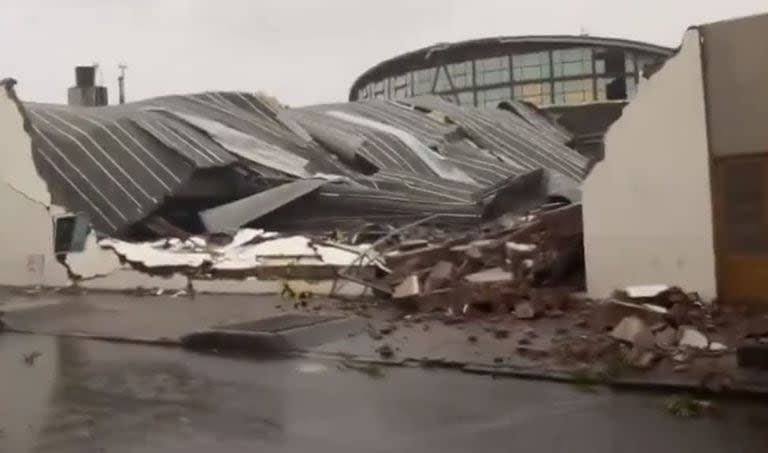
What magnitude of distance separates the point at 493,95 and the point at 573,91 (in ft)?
14.5

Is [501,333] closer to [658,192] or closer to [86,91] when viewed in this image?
[658,192]

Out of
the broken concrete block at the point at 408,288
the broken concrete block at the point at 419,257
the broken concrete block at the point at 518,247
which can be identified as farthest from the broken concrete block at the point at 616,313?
the broken concrete block at the point at 419,257

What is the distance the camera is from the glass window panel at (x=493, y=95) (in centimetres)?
4830

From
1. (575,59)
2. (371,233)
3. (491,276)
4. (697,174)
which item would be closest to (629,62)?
(575,59)

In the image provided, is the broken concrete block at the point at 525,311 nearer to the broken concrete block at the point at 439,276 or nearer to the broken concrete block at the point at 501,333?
the broken concrete block at the point at 501,333

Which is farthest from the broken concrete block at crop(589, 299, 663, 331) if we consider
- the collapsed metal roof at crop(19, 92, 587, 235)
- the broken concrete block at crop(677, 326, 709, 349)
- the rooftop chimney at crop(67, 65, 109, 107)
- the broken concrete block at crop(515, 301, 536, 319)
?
the rooftop chimney at crop(67, 65, 109, 107)

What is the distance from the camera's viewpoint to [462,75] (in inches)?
1954

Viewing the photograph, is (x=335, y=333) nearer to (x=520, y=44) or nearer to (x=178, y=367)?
(x=178, y=367)

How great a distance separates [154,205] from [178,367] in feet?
33.4

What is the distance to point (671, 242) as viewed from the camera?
11.8 metres

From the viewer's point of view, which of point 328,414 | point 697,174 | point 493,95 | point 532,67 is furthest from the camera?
point 493,95

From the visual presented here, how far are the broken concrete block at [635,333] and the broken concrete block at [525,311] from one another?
1921 millimetres

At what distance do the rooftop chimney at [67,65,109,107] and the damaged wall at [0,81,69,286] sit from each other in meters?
16.9

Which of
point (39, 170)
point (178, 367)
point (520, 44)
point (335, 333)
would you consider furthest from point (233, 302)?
point (520, 44)
